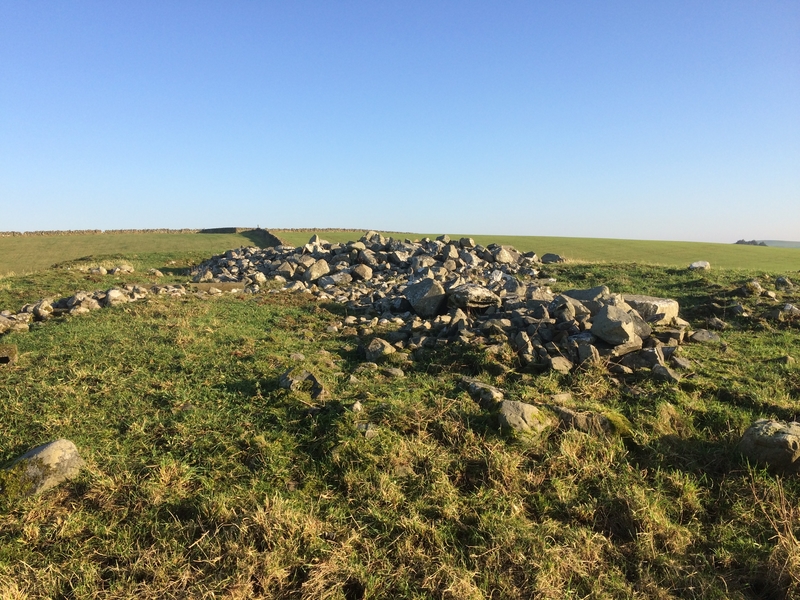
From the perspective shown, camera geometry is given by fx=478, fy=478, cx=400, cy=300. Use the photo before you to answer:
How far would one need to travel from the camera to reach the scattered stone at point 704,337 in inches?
307

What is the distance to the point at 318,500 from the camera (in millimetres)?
4090

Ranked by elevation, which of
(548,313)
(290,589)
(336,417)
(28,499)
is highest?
(548,313)

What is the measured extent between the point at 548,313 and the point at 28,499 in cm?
721

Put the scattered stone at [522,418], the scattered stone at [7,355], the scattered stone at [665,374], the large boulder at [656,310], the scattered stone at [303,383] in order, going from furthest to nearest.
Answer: the large boulder at [656,310] → the scattered stone at [7,355] → the scattered stone at [665,374] → the scattered stone at [303,383] → the scattered stone at [522,418]

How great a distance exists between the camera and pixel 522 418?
5004 mm

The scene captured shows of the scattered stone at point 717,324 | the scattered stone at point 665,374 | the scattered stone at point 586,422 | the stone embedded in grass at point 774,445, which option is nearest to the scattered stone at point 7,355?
the scattered stone at point 586,422

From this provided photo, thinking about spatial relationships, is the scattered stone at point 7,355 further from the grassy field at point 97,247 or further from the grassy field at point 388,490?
the grassy field at point 97,247

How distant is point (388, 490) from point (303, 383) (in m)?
2.21

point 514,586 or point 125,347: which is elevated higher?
point 125,347

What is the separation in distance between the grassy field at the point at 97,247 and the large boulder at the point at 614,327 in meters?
23.5

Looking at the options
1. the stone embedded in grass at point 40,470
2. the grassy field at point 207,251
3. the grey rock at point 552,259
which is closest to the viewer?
the stone embedded in grass at point 40,470

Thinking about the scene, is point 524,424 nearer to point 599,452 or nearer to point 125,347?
point 599,452

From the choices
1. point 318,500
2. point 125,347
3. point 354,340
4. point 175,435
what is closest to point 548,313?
point 354,340

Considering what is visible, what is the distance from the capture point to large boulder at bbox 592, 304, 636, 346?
22.5ft
